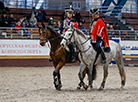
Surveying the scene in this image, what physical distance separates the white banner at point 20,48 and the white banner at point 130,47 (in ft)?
15.5

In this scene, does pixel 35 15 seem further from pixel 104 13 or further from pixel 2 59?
pixel 104 13

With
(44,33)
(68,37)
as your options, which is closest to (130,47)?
(44,33)

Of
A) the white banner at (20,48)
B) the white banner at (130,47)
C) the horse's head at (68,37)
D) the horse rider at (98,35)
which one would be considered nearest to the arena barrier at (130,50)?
the white banner at (130,47)

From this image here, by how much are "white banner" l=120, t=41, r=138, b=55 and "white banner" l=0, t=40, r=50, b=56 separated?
15.5 feet

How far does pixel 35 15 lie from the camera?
1873 cm

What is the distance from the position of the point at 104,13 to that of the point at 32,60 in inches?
403

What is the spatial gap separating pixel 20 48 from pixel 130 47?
20.8 feet

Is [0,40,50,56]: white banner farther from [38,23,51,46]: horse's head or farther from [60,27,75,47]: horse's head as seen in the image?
[60,27,75,47]: horse's head

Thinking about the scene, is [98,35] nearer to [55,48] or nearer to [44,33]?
[55,48]

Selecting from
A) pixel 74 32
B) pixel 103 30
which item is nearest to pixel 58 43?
pixel 74 32

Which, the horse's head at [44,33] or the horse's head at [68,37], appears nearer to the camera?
the horse's head at [68,37]

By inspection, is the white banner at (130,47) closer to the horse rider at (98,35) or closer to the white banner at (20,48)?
the white banner at (20,48)

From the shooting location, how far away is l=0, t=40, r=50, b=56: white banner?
1541cm

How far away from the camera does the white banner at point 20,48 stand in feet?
50.5
